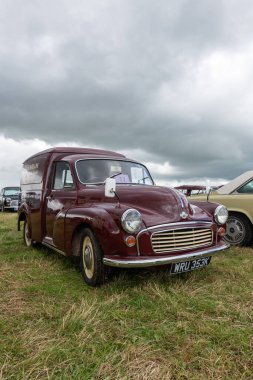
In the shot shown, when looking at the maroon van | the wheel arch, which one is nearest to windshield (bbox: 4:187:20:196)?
the maroon van

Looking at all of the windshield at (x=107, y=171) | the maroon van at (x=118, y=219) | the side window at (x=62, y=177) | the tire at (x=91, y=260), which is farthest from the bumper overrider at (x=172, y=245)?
the side window at (x=62, y=177)

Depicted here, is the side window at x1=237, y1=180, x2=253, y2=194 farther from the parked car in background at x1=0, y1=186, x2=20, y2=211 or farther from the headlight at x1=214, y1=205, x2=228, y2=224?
the parked car in background at x1=0, y1=186, x2=20, y2=211

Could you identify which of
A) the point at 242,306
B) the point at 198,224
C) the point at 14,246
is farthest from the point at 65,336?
the point at 14,246

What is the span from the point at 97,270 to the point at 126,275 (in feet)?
2.08

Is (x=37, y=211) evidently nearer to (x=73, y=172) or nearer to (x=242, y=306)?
(x=73, y=172)

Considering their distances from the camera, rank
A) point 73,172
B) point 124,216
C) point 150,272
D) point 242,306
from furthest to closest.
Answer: point 73,172 < point 150,272 < point 124,216 < point 242,306

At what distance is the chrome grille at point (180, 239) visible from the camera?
4.11 metres

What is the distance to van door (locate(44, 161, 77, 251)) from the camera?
5.19m

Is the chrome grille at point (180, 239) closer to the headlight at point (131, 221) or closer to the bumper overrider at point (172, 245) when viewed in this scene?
the bumper overrider at point (172, 245)

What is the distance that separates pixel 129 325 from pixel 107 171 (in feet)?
9.37

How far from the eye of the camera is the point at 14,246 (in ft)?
25.0

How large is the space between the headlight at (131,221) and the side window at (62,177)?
64.9 inches

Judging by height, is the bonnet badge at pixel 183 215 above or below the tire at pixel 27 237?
above

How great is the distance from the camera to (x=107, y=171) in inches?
221
